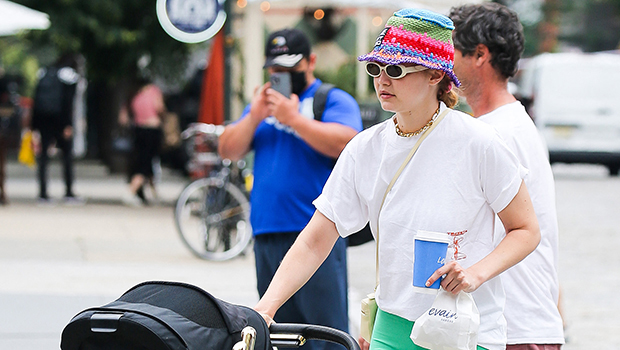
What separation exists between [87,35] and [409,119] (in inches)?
526

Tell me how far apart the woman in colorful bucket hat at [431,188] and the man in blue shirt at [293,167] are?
1404 millimetres

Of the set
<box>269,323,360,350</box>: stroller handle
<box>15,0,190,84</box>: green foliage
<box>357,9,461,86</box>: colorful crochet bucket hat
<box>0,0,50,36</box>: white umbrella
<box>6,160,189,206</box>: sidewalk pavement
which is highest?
<box>357,9,461,86</box>: colorful crochet bucket hat

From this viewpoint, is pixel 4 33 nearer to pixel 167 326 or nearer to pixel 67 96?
pixel 67 96

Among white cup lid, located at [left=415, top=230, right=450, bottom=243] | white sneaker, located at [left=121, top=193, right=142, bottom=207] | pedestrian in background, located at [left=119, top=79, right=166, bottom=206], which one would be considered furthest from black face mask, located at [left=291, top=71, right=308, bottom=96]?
white sneaker, located at [left=121, top=193, right=142, bottom=207]

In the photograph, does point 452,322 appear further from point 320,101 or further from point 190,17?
point 190,17

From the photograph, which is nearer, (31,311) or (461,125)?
(461,125)

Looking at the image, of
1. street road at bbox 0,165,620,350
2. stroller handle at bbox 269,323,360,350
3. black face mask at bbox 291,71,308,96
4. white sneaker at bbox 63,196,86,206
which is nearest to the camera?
stroller handle at bbox 269,323,360,350

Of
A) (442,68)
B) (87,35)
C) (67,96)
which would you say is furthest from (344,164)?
(87,35)

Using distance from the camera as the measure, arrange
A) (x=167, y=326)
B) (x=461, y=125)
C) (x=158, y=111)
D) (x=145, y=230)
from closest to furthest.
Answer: (x=167, y=326) < (x=461, y=125) < (x=145, y=230) < (x=158, y=111)

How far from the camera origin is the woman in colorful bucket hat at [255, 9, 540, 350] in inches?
94.3

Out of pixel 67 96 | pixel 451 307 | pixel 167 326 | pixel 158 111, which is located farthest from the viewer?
pixel 158 111

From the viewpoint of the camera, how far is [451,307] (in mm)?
2311

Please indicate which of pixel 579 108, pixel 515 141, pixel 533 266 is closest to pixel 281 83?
pixel 515 141

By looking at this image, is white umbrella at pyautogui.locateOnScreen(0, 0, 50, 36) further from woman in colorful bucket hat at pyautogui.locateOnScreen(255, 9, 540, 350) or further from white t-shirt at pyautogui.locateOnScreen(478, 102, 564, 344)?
woman in colorful bucket hat at pyautogui.locateOnScreen(255, 9, 540, 350)
